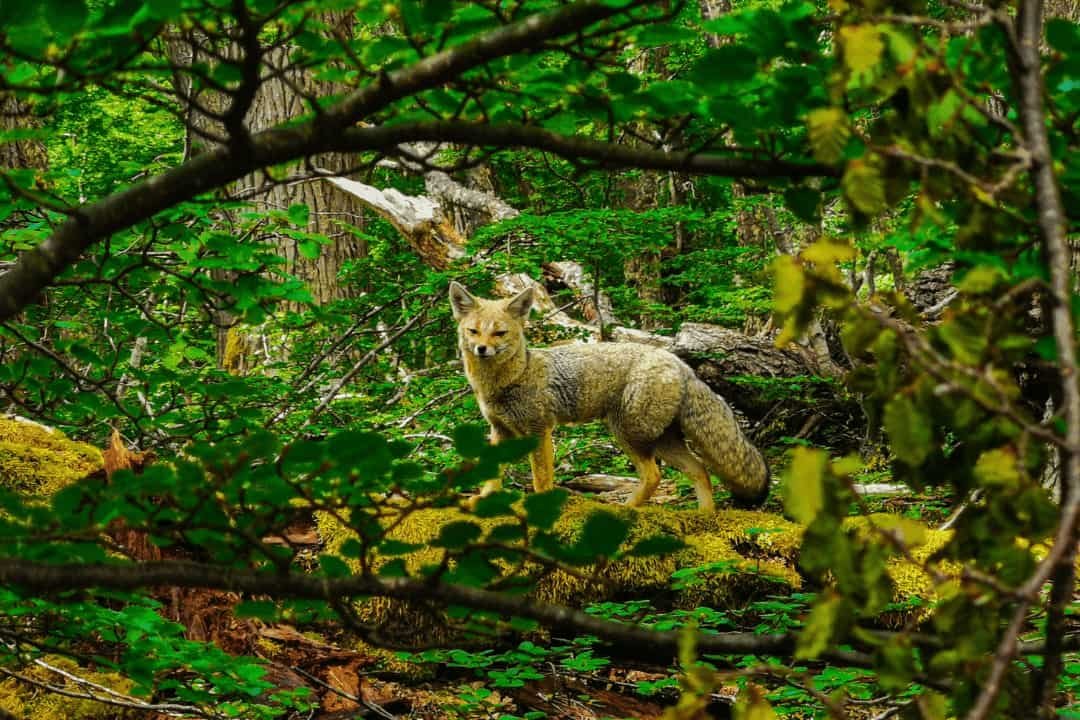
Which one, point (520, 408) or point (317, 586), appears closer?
point (317, 586)

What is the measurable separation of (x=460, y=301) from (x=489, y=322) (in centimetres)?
37

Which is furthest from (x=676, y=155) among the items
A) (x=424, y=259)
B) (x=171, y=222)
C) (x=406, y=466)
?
(x=424, y=259)

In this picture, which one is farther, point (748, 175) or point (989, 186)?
point (748, 175)

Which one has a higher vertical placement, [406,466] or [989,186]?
[989,186]

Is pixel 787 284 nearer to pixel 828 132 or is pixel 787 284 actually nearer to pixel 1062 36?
pixel 828 132

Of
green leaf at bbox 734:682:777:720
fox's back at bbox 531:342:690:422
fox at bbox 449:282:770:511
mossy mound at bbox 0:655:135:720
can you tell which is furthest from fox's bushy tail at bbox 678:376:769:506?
green leaf at bbox 734:682:777:720

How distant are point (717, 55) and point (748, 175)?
11.1 inches

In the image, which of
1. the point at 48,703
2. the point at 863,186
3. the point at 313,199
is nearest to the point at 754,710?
the point at 863,186

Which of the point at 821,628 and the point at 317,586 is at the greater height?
the point at 821,628

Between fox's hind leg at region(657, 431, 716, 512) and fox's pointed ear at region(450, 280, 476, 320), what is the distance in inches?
73.9

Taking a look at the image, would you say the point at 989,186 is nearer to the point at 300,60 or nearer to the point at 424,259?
the point at 300,60

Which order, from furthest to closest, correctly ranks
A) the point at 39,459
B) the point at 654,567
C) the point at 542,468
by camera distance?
1. the point at 542,468
2. the point at 654,567
3. the point at 39,459

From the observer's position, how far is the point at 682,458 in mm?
7234

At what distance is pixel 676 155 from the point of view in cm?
194
